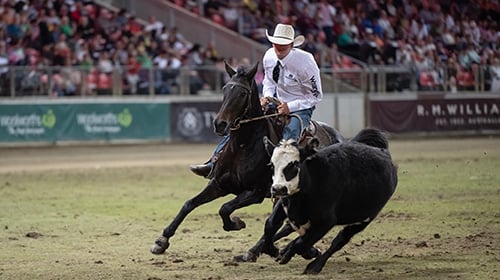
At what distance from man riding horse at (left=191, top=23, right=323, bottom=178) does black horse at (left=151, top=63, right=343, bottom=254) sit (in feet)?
0.95

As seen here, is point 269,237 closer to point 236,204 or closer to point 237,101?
point 236,204

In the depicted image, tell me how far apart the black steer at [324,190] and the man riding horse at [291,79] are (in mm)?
959

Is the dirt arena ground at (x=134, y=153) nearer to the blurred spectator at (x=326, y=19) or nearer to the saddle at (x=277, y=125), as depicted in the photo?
the blurred spectator at (x=326, y=19)

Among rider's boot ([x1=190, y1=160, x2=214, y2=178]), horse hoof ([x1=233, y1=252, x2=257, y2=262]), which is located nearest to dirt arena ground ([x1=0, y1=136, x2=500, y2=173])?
rider's boot ([x1=190, y1=160, x2=214, y2=178])

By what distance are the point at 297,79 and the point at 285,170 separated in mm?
2123

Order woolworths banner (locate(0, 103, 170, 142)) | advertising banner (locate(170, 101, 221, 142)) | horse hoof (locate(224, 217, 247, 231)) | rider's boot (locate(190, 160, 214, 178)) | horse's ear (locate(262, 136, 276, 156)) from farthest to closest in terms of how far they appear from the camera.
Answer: advertising banner (locate(170, 101, 221, 142)), woolworths banner (locate(0, 103, 170, 142)), rider's boot (locate(190, 160, 214, 178)), horse hoof (locate(224, 217, 247, 231)), horse's ear (locate(262, 136, 276, 156))

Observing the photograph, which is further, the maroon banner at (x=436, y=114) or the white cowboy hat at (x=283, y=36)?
the maroon banner at (x=436, y=114)

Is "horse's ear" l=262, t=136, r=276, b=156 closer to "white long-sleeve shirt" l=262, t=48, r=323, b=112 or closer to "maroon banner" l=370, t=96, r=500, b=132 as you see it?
"white long-sleeve shirt" l=262, t=48, r=323, b=112

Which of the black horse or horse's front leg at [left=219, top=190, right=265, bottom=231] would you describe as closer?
the black horse

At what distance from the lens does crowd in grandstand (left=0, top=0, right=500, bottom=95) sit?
30344 millimetres

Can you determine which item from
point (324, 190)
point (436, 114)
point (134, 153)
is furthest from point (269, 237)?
point (436, 114)

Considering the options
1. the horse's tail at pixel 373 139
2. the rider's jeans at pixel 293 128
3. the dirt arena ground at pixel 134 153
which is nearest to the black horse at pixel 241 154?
the rider's jeans at pixel 293 128

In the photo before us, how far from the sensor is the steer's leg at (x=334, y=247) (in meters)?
9.64

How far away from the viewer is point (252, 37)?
118 ft
